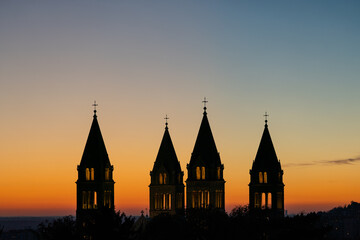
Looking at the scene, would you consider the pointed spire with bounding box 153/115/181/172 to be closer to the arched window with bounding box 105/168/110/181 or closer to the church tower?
the church tower

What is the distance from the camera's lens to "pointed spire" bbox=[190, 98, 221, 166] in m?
113

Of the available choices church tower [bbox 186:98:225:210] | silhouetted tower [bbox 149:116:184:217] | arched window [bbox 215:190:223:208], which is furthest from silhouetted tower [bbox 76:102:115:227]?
arched window [bbox 215:190:223:208]

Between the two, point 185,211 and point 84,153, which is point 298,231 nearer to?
point 185,211

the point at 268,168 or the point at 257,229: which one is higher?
the point at 268,168

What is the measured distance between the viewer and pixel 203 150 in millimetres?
113250

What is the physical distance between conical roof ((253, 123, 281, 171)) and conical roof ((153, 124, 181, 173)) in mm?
11465

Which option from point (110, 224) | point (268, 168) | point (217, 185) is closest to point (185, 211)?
point (217, 185)

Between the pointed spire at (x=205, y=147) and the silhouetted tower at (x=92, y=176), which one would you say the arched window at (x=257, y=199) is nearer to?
the pointed spire at (x=205, y=147)

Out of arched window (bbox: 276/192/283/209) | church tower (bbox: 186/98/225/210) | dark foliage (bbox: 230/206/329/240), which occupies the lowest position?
dark foliage (bbox: 230/206/329/240)

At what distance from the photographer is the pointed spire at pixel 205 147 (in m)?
113

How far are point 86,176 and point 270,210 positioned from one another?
2540cm

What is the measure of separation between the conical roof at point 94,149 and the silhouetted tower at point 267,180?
21.0 m

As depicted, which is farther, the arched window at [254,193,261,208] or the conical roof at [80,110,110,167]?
the arched window at [254,193,261,208]

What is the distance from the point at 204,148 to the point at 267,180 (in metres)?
11.0
